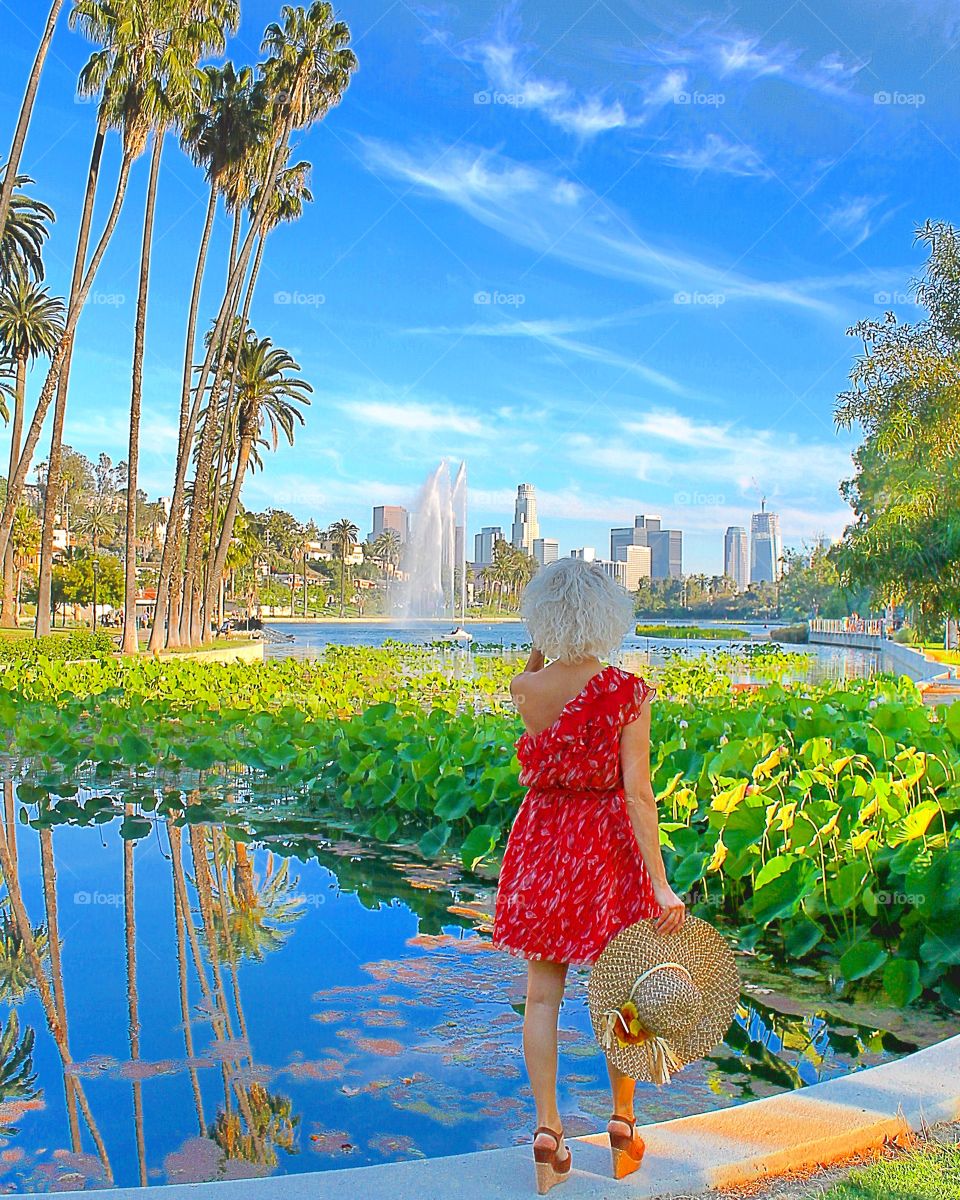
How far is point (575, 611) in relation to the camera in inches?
119

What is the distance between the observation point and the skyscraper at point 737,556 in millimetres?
159000

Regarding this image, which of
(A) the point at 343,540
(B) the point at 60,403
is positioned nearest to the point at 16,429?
(B) the point at 60,403

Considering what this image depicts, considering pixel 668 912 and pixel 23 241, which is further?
pixel 23 241

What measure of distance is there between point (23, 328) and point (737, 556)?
427 ft

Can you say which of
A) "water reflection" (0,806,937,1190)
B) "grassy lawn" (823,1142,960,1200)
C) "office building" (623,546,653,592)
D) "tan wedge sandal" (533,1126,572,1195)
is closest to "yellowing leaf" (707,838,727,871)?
"water reflection" (0,806,937,1190)

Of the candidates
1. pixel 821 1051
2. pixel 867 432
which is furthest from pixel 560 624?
pixel 867 432

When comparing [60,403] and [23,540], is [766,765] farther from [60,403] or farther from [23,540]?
[23,540]

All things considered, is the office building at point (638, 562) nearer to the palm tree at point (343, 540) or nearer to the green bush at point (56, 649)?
the palm tree at point (343, 540)

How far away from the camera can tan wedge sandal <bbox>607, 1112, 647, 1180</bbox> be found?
112 inches

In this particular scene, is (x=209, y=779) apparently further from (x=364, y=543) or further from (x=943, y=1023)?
(x=364, y=543)

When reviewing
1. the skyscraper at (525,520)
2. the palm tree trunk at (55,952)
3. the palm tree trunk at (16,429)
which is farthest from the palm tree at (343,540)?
the palm tree trunk at (55,952)

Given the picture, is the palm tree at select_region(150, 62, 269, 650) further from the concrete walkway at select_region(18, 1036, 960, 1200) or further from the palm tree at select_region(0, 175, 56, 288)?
the concrete walkway at select_region(18, 1036, 960, 1200)

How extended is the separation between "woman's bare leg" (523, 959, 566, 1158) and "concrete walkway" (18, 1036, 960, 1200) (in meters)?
0.14

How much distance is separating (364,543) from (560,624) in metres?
162
